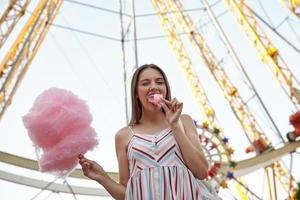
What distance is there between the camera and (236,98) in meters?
20.7

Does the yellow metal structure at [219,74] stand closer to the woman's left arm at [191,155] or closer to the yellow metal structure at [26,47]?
the yellow metal structure at [26,47]

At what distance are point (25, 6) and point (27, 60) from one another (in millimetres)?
2307

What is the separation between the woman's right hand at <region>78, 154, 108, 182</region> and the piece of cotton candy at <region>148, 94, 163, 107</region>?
18.7 inches

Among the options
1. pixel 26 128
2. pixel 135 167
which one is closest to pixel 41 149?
pixel 26 128

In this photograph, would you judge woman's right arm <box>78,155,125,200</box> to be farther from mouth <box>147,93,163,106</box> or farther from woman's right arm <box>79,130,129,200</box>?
mouth <box>147,93,163,106</box>

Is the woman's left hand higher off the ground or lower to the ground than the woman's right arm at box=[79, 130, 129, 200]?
higher

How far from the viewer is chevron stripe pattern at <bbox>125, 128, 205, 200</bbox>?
189cm

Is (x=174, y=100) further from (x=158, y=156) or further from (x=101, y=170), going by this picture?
(x=101, y=170)

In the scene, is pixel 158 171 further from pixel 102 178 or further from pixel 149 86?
pixel 149 86

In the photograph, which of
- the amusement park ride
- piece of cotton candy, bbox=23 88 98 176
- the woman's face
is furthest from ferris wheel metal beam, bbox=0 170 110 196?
the woman's face

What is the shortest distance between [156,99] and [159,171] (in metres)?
0.41

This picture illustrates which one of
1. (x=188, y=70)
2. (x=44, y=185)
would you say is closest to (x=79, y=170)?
(x=44, y=185)

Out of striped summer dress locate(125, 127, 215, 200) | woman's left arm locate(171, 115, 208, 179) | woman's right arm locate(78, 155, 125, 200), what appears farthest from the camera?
woman's right arm locate(78, 155, 125, 200)

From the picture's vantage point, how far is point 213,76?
68.4ft
